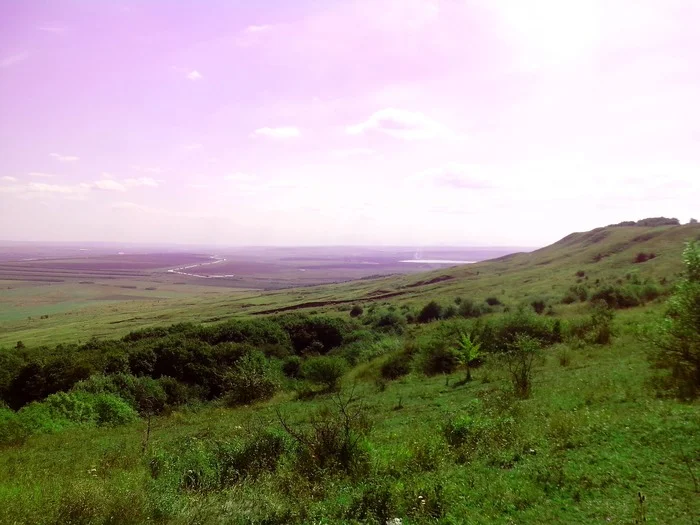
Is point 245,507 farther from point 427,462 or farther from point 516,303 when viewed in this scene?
point 516,303

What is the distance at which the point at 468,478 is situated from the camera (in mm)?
8773

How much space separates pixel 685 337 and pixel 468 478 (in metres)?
8.64

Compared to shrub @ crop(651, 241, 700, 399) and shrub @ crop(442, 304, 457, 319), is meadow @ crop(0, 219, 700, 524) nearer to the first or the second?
shrub @ crop(651, 241, 700, 399)

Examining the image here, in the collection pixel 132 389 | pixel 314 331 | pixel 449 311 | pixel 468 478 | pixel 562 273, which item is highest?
pixel 562 273

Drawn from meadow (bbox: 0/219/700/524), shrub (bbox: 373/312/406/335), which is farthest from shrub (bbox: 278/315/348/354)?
meadow (bbox: 0/219/700/524)

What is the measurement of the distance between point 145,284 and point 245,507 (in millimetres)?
201910

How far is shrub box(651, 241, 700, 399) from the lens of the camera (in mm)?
11891

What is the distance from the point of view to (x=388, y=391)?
928 inches

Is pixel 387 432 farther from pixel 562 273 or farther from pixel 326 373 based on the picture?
pixel 562 273

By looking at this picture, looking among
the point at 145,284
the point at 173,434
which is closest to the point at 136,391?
the point at 173,434

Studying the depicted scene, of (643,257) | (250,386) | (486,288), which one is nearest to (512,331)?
(250,386)

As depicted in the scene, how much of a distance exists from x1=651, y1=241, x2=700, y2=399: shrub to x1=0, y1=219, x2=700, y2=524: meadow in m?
0.06

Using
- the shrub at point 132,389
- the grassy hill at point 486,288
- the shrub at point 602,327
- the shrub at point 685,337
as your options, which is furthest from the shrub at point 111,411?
the grassy hill at point 486,288

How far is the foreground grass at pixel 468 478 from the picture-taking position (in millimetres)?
7355
